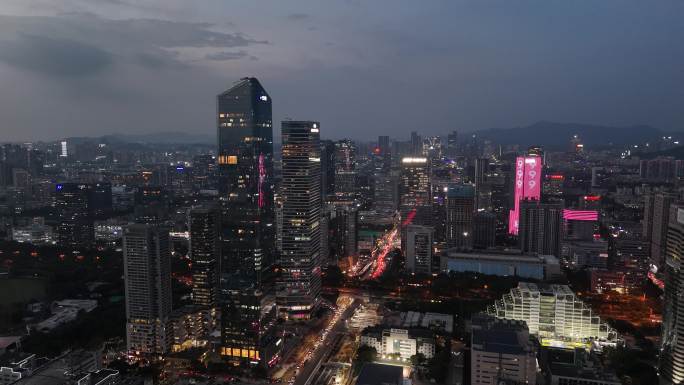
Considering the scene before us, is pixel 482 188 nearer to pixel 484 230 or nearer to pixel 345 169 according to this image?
pixel 484 230

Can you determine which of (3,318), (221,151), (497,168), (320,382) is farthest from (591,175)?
(3,318)

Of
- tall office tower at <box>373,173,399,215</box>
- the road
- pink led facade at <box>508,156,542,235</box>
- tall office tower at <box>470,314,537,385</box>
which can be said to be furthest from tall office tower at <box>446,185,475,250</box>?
tall office tower at <box>470,314,537,385</box>

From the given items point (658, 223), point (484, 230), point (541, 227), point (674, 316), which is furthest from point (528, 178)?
point (674, 316)

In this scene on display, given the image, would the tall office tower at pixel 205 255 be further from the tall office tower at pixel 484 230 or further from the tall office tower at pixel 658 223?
the tall office tower at pixel 658 223

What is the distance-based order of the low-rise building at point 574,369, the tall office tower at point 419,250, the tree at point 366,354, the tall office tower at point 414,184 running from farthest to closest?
the tall office tower at point 414,184, the tall office tower at point 419,250, the tree at point 366,354, the low-rise building at point 574,369

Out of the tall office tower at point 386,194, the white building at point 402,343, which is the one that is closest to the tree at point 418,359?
the white building at point 402,343

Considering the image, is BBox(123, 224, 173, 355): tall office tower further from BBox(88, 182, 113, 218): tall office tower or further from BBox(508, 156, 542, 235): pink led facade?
BBox(508, 156, 542, 235): pink led facade
